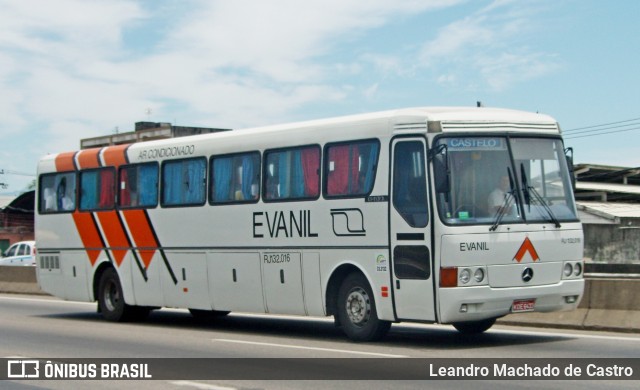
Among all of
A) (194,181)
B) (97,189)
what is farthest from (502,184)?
(97,189)

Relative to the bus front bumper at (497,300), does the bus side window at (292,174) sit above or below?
above

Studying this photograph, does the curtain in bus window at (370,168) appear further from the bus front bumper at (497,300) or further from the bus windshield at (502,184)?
the bus front bumper at (497,300)

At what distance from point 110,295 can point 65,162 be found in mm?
3282

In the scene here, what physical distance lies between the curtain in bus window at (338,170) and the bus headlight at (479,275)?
2601mm

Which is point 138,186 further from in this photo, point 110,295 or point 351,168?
point 351,168

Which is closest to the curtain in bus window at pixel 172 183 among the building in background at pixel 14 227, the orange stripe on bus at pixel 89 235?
the orange stripe on bus at pixel 89 235

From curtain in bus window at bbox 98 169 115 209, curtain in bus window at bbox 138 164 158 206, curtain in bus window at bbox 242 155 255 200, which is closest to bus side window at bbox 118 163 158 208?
curtain in bus window at bbox 138 164 158 206

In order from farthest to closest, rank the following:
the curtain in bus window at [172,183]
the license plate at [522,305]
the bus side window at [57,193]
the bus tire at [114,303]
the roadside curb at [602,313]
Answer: the bus side window at [57,193], the bus tire at [114,303], the curtain in bus window at [172,183], the roadside curb at [602,313], the license plate at [522,305]

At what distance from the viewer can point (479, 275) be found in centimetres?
1430

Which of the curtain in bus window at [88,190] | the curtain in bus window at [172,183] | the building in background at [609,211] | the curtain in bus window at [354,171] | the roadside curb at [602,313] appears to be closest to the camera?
the curtain in bus window at [354,171]

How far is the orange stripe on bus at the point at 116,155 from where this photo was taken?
21438 millimetres

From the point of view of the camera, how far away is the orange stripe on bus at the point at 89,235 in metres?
21.9

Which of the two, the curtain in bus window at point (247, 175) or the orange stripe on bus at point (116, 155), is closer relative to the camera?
the curtain in bus window at point (247, 175)

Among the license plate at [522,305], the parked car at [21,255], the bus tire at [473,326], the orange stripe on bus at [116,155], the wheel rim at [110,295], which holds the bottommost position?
the bus tire at [473,326]
